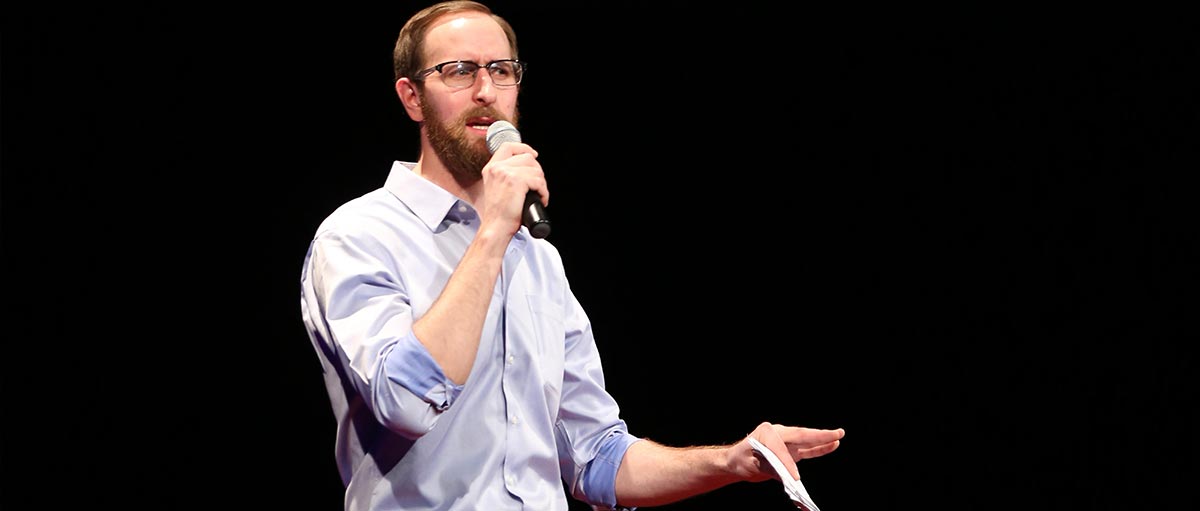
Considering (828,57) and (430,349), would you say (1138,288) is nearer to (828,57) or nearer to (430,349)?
(828,57)

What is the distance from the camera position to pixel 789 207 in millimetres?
3088

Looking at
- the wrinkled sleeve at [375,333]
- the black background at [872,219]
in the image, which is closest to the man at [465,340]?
the wrinkled sleeve at [375,333]

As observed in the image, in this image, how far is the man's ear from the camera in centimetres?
178

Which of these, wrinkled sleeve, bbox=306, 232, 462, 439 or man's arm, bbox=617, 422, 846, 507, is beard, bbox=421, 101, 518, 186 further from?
man's arm, bbox=617, 422, 846, 507

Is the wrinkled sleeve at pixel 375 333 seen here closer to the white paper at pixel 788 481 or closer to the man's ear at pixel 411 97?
the man's ear at pixel 411 97

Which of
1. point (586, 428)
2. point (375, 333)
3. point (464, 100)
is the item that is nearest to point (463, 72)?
point (464, 100)

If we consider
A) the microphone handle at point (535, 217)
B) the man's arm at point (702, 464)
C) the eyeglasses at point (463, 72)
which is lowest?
the man's arm at point (702, 464)

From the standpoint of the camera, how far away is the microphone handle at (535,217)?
145 centimetres

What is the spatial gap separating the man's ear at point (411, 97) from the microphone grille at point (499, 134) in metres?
0.16

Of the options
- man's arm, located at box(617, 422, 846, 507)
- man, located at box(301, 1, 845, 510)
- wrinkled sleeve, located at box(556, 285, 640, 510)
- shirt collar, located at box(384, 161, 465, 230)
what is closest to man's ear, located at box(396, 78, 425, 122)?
man, located at box(301, 1, 845, 510)

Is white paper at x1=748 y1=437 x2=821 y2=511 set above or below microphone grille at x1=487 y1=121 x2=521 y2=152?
below

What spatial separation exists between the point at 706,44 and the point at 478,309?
5.83 feet

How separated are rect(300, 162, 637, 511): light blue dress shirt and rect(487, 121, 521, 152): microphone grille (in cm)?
12

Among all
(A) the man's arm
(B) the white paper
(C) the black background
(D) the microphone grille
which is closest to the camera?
(B) the white paper
